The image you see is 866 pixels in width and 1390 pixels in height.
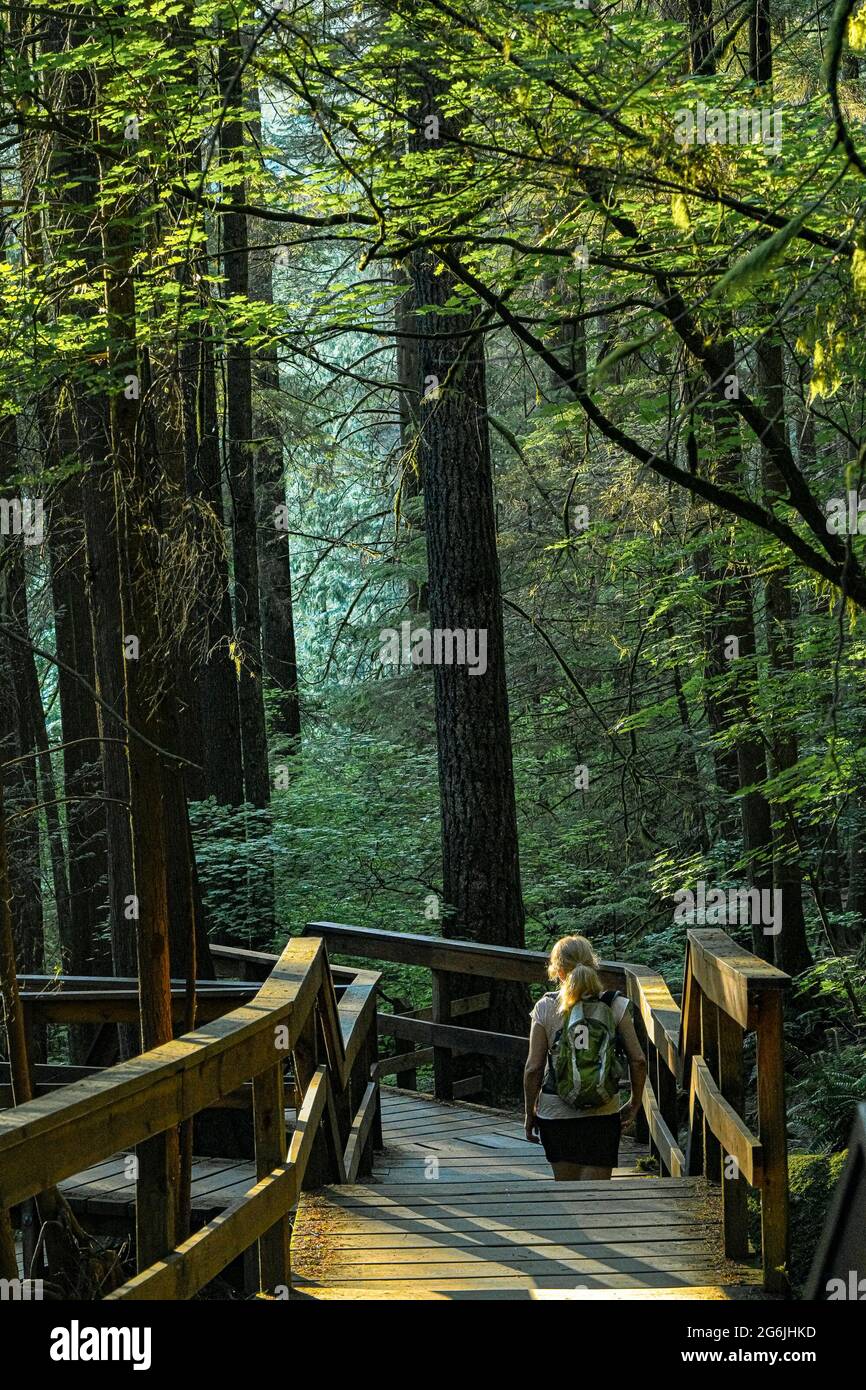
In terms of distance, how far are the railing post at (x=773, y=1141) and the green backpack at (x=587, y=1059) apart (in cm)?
158

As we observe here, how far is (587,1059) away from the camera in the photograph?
591 cm

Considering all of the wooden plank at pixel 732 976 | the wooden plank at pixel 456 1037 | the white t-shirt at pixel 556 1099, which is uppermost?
the wooden plank at pixel 732 976

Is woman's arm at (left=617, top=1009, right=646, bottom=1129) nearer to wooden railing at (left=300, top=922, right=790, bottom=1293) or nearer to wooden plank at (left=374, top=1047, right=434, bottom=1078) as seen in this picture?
wooden railing at (left=300, top=922, right=790, bottom=1293)

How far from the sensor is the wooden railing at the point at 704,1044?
14.1 feet

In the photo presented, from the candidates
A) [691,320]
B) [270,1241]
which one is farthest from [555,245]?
[270,1241]

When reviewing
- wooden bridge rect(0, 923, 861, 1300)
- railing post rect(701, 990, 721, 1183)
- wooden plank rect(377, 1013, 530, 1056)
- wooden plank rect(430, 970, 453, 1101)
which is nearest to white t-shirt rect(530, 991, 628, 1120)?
wooden bridge rect(0, 923, 861, 1300)

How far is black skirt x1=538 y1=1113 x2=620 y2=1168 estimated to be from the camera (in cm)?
611

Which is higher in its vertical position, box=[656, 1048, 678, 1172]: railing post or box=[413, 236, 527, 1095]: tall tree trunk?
box=[413, 236, 527, 1095]: tall tree trunk

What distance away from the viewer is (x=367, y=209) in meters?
6.19

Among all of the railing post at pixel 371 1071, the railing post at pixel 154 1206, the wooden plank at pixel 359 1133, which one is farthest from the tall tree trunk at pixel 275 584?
the railing post at pixel 154 1206

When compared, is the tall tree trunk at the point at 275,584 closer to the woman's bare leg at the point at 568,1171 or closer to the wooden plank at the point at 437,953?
the wooden plank at the point at 437,953

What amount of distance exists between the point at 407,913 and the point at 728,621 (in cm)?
574

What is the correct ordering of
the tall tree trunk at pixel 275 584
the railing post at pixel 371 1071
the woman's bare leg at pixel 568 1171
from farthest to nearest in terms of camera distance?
the tall tree trunk at pixel 275 584 < the railing post at pixel 371 1071 < the woman's bare leg at pixel 568 1171

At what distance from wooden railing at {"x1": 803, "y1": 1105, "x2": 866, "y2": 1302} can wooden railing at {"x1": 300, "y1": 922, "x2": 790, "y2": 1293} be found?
7.36ft
